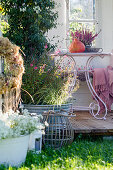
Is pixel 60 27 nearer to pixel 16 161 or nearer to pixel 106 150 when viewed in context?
pixel 106 150

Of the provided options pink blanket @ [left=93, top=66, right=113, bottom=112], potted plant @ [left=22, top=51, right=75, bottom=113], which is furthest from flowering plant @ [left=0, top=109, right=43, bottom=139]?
pink blanket @ [left=93, top=66, right=113, bottom=112]

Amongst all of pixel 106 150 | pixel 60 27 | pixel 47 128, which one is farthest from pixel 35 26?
pixel 106 150

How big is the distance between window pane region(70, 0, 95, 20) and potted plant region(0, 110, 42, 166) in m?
2.98

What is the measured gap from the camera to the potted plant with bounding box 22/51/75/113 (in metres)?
3.03

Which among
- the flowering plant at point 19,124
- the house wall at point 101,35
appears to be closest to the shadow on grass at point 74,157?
the flowering plant at point 19,124

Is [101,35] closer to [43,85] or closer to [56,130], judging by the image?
[43,85]

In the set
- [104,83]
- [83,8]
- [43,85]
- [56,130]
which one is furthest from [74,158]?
[83,8]

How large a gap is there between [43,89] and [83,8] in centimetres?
229

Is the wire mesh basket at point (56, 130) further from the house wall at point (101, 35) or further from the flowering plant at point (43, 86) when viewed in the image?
the house wall at point (101, 35)

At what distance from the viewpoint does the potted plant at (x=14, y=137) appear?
7.22ft

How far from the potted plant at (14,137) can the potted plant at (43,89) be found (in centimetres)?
62

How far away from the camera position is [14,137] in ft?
7.34

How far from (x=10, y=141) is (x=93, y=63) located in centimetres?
278

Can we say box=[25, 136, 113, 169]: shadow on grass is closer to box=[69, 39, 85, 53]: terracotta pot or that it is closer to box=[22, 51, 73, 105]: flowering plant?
box=[22, 51, 73, 105]: flowering plant
